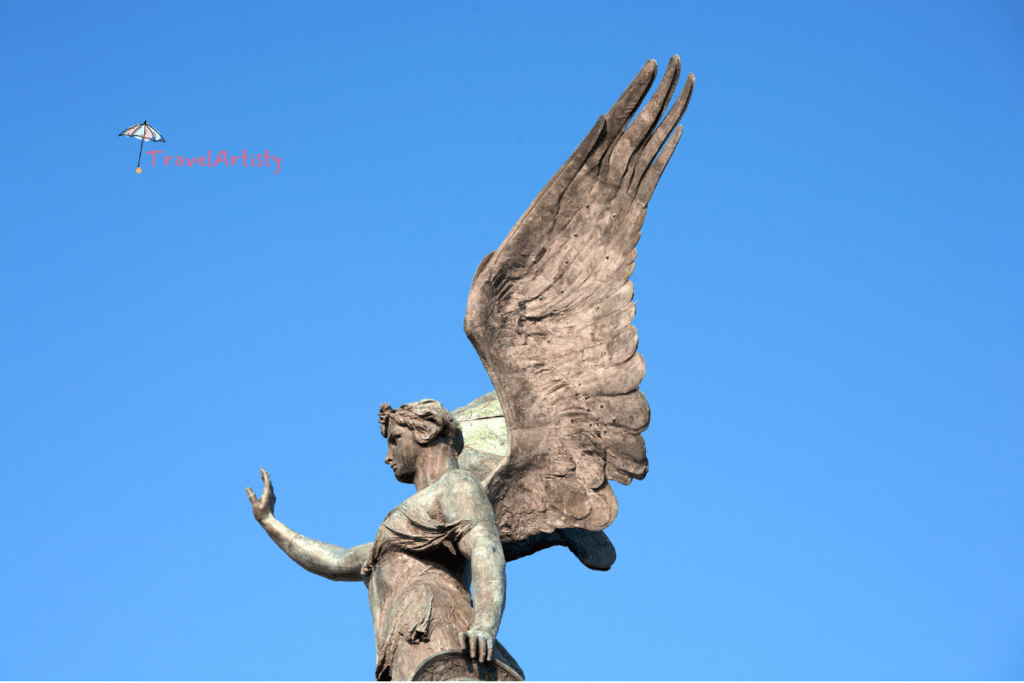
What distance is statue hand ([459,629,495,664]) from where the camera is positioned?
8.79 m

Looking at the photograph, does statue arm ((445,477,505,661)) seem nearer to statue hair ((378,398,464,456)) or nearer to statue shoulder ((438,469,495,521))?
statue shoulder ((438,469,495,521))

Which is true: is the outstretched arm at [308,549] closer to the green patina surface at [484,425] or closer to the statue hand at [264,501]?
the statue hand at [264,501]

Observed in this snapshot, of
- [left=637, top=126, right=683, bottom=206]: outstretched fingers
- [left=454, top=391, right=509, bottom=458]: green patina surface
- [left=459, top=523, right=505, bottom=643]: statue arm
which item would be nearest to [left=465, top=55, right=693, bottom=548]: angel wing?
[left=637, top=126, right=683, bottom=206]: outstretched fingers

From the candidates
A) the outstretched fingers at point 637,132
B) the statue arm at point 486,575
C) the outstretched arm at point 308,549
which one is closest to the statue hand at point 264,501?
the outstretched arm at point 308,549

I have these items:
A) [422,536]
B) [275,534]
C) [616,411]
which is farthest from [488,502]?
[275,534]

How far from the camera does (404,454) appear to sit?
10.3 m

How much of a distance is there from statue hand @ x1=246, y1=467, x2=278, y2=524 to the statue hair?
106cm

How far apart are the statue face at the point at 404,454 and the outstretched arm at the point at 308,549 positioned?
22.2 inches

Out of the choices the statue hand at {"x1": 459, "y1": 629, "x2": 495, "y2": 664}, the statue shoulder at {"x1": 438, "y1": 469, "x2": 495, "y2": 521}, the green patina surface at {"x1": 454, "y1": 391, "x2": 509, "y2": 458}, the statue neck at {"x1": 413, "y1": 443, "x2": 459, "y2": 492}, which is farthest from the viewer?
the green patina surface at {"x1": 454, "y1": 391, "x2": 509, "y2": 458}

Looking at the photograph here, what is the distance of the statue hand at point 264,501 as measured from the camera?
10.7 meters

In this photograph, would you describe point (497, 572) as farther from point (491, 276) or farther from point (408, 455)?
point (491, 276)

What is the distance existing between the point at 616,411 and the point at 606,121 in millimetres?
2121

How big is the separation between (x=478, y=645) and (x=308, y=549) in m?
2.20

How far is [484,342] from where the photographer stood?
1045 centimetres
